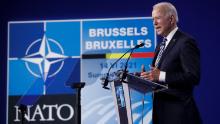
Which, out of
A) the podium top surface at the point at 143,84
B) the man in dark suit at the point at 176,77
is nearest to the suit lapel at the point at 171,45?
the man in dark suit at the point at 176,77

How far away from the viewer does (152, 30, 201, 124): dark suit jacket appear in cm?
282

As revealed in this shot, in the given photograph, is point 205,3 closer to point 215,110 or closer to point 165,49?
point 215,110

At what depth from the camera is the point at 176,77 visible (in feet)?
9.18

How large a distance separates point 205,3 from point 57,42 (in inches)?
73.3

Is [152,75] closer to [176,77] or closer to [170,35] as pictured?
[176,77]

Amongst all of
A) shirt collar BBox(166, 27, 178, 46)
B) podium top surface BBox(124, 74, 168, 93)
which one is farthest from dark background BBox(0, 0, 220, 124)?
podium top surface BBox(124, 74, 168, 93)

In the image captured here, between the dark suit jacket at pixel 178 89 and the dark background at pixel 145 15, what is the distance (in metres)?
2.51

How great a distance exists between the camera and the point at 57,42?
5.52 metres

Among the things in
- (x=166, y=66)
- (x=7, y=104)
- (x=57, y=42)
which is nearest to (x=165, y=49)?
(x=166, y=66)

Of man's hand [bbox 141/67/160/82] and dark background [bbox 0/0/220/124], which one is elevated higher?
dark background [bbox 0/0/220/124]

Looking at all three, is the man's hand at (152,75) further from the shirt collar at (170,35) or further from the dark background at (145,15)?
the dark background at (145,15)

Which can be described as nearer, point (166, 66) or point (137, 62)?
point (166, 66)

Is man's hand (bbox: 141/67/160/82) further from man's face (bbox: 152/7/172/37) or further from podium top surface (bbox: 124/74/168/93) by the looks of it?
man's face (bbox: 152/7/172/37)

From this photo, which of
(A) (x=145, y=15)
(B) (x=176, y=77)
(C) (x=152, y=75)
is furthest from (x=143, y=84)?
(A) (x=145, y=15)
